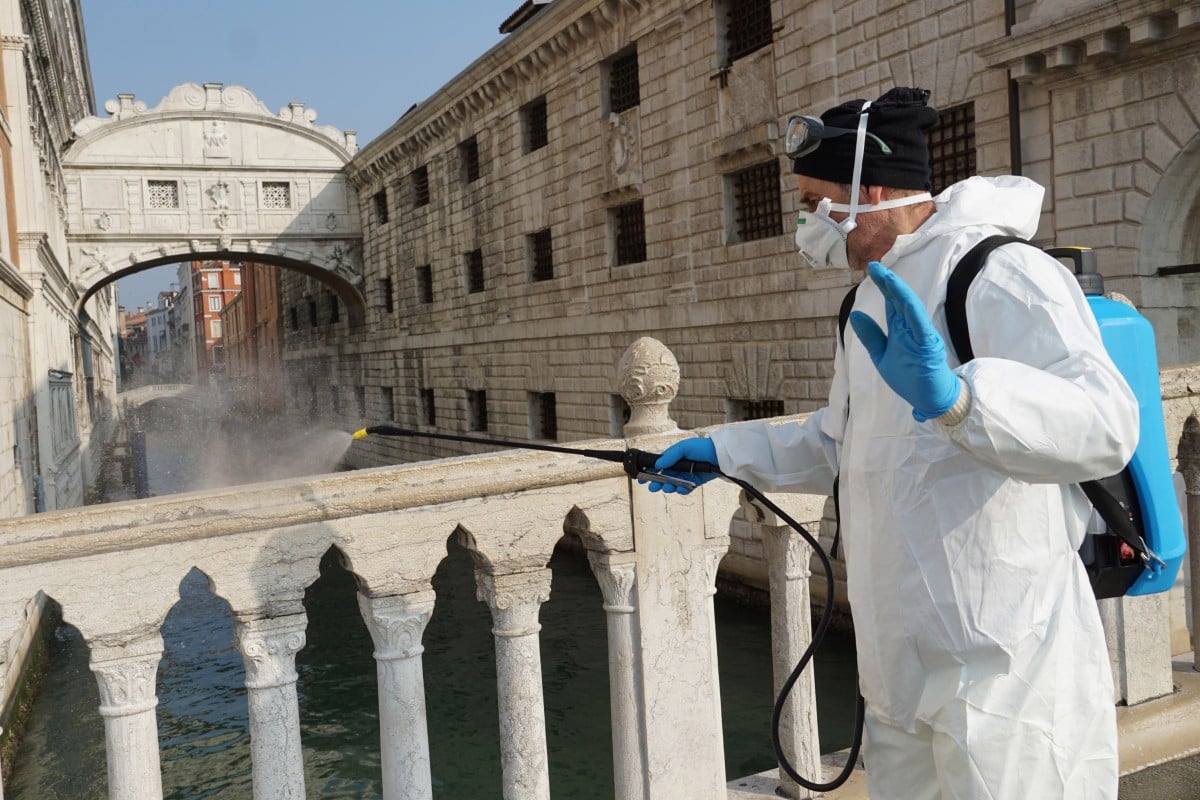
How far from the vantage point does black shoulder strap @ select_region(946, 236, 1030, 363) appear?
173 cm

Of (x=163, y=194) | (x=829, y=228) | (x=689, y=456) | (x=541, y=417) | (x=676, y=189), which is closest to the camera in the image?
(x=829, y=228)

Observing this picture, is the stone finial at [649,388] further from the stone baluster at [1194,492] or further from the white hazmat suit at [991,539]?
the stone baluster at [1194,492]

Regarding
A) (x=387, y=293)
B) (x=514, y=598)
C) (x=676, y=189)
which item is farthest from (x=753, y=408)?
(x=387, y=293)

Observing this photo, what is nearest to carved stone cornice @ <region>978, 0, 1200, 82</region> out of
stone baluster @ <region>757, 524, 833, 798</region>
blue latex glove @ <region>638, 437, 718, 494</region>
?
stone baluster @ <region>757, 524, 833, 798</region>

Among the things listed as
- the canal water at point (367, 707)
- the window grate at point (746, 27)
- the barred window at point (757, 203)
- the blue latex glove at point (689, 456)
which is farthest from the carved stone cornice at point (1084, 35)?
the blue latex glove at point (689, 456)

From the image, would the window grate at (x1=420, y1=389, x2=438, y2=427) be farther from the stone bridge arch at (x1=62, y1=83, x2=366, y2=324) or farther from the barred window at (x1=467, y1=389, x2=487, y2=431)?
the stone bridge arch at (x1=62, y1=83, x2=366, y2=324)

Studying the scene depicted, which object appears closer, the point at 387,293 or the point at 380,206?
the point at 380,206

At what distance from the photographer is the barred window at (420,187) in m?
24.2

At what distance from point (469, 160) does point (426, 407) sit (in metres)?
6.51

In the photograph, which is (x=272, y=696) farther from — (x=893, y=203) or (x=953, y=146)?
(x=953, y=146)

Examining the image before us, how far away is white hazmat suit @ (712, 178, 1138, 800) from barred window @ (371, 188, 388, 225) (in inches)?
1041

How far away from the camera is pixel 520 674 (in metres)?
2.91

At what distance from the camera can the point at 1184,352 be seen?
27.4ft

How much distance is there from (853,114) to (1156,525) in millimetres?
962
